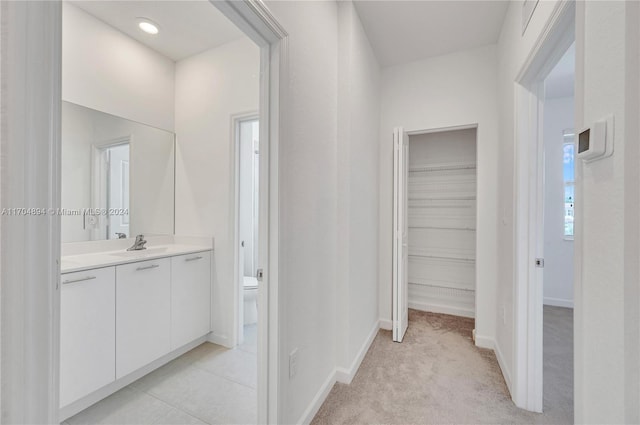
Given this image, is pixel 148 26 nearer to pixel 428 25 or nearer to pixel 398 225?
pixel 428 25

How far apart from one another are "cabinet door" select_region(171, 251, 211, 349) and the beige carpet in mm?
1311

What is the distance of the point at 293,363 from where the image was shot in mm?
1424

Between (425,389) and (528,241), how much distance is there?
1.22 meters

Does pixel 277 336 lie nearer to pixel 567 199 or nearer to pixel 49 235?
pixel 49 235

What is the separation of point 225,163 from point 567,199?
4304mm

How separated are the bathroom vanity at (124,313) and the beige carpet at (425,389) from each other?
134 centimetres

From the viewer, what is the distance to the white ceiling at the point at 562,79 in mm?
2748

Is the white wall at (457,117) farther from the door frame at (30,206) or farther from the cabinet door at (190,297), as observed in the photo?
the door frame at (30,206)

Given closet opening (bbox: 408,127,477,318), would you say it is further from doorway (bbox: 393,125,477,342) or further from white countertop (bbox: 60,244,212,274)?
white countertop (bbox: 60,244,212,274)

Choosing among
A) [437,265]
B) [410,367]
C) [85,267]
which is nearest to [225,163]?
[85,267]

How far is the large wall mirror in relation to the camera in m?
1.91

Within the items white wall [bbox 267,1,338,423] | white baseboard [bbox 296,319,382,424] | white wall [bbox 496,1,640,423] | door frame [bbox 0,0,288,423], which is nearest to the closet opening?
white baseboard [bbox 296,319,382,424]

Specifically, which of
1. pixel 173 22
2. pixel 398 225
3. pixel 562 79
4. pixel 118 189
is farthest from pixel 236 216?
pixel 562 79

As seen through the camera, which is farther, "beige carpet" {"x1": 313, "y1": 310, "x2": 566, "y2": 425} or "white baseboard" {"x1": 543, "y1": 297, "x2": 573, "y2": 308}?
"white baseboard" {"x1": 543, "y1": 297, "x2": 573, "y2": 308}
